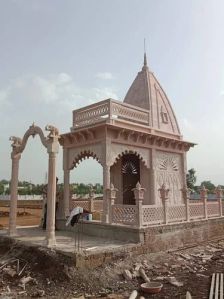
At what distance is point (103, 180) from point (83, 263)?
4.06 m

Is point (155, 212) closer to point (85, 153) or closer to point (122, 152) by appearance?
point (122, 152)

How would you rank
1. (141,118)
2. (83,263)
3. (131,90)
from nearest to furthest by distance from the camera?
1. (83,263)
2. (141,118)
3. (131,90)

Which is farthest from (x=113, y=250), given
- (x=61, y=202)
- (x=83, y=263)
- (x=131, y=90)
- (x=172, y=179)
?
(x=131, y=90)

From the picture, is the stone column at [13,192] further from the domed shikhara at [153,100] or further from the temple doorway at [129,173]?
the domed shikhara at [153,100]

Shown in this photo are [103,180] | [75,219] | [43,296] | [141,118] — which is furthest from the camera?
[141,118]

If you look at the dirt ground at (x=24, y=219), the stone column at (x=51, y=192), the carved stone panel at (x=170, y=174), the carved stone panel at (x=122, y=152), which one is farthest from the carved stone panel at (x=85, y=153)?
the dirt ground at (x=24, y=219)

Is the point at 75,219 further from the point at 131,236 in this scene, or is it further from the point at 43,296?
the point at 43,296

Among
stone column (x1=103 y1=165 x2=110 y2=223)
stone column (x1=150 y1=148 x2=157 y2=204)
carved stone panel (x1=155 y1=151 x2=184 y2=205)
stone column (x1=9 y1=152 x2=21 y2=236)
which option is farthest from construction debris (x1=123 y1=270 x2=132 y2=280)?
carved stone panel (x1=155 y1=151 x2=184 y2=205)

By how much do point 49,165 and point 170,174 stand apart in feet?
22.4

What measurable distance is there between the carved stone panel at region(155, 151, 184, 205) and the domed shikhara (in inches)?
51.6

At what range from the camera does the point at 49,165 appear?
9.59 m

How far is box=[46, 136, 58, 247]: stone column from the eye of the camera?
920cm

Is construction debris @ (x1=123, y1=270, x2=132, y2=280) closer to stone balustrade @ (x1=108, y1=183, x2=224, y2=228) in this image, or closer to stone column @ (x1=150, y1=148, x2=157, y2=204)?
stone balustrade @ (x1=108, y1=183, x2=224, y2=228)

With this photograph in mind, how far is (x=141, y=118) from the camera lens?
13.6 m
